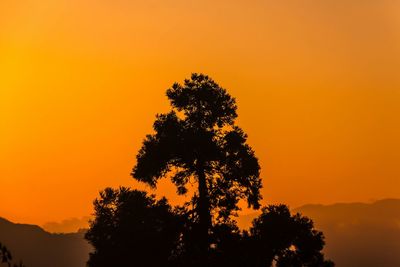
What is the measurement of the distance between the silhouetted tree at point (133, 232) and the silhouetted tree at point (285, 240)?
626 centimetres

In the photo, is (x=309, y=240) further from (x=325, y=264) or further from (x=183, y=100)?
(x=183, y=100)

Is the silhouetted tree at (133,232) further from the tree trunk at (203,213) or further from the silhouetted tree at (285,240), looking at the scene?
the silhouetted tree at (285,240)

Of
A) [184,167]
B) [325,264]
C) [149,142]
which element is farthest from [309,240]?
[149,142]

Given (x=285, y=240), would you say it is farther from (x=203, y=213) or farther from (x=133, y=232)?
(x=133, y=232)

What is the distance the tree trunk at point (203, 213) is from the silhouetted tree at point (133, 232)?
1734 mm

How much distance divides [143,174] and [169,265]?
7.56m

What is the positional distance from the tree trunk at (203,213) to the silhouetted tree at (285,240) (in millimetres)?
3252

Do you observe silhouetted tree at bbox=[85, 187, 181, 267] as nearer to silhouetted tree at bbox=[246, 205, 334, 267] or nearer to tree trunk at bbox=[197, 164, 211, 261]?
tree trunk at bbox=[197, 164, 211, 261]

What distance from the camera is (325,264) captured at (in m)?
53.9

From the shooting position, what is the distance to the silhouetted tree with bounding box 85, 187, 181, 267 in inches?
1991

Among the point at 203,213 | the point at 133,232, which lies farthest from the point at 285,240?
the point at 133,232

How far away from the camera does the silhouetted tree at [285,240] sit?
52875 mm

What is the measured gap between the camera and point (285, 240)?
177 feet

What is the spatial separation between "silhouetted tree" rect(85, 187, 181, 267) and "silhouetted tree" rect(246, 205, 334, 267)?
20.5ft
